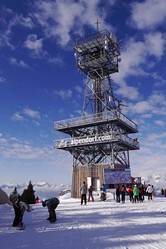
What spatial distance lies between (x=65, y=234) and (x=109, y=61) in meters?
35.3

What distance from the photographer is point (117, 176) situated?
27.2 metres

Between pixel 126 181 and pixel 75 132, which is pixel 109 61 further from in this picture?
pixel 126 181

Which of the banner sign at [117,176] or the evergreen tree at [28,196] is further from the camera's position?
the evergreen tree at [28,196]

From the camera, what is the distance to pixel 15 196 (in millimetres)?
10023

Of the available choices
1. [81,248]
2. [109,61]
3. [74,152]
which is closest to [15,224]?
[81,248]

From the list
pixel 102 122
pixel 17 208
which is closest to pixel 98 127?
pixel 102 122

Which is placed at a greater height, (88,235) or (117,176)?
(117,176)

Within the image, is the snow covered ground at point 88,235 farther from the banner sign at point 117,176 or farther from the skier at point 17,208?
the banner sign at point 117,176

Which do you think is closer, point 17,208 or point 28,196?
point 17,208

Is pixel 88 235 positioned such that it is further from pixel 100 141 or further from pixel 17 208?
pixel 100 141

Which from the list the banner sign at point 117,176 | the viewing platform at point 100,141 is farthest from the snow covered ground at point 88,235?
the viewing platform at point 100,141

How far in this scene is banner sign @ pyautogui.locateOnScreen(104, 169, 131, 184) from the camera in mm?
27141

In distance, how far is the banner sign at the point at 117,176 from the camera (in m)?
27.1

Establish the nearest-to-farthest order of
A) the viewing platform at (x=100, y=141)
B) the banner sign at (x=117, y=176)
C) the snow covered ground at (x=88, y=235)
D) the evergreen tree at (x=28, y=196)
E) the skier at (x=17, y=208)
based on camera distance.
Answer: the snow covered ground at (x=88, y=235), the skier at (x=17, y=208), the banner sign at (x=117, y=176), the evergreen tree at (x=28, y=196), the viewing platform at (x=100, y=141)
